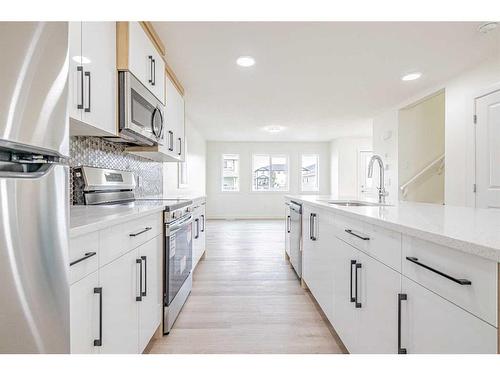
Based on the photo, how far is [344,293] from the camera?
1.60m

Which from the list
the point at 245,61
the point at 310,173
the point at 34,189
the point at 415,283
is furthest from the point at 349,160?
the point at 34,189

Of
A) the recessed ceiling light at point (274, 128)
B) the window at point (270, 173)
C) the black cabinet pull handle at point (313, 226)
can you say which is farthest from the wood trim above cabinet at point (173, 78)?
the window at point (270, 173)

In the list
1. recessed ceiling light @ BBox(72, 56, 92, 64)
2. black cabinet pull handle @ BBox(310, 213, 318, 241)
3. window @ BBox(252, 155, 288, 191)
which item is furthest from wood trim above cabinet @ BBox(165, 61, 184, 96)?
window @ BBox(252, 155, 288, 191)

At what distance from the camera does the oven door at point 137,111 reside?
6.11ft

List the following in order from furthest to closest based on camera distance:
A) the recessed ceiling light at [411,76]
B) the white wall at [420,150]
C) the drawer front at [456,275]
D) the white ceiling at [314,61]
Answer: the white wall at [420,150]
the recessed ceiling light at [411,76]
the white ceiling at [314,61]
the drawer front at [456,275]

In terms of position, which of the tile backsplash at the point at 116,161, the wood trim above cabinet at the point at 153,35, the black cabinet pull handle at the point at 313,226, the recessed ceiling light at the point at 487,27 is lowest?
the black cabinet pull handle at the point at 313,226

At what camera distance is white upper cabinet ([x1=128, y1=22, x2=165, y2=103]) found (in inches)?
75.6

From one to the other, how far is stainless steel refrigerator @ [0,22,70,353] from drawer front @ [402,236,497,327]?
3.51ft

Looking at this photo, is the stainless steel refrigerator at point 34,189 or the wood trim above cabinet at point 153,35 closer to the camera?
the stainless steel refrigerator at point 34,189

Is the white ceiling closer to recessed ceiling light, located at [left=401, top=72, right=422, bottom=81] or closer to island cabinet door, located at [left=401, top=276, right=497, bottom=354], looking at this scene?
recessed ceiling light, located at [left=401, top=72, right=422, bottom=81]

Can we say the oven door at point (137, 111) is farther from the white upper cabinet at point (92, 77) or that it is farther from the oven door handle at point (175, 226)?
the oven door handle at point (175, 226)

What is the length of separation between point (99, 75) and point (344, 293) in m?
1.85

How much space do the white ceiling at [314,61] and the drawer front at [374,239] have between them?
175cm
